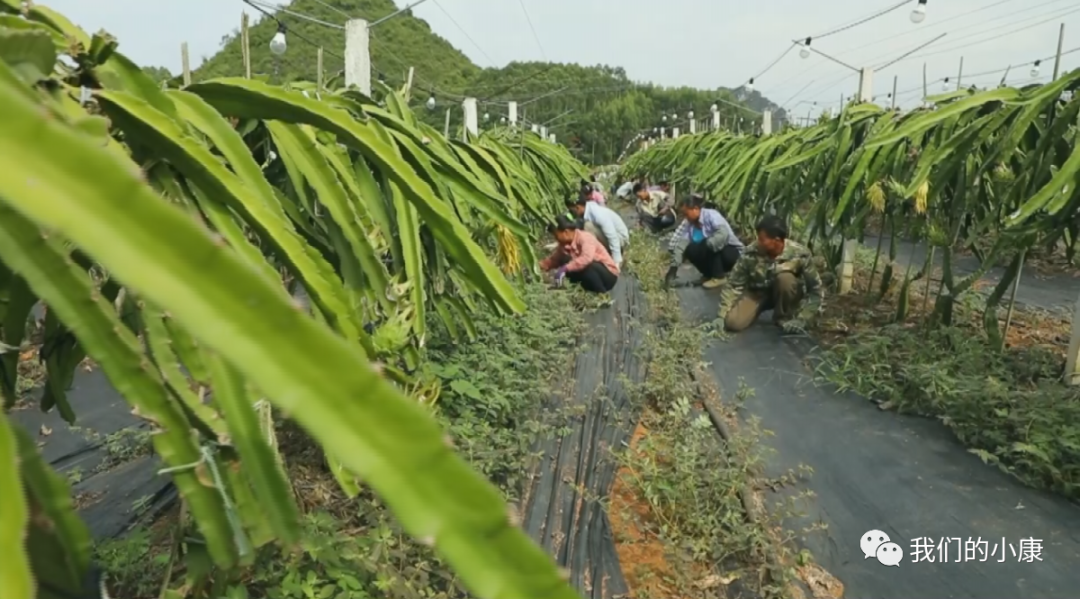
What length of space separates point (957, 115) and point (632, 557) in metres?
2.90

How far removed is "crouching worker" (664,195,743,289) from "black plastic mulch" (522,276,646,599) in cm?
197

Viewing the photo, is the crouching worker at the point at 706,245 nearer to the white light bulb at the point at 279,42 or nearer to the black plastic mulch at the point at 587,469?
the black plastic mulch at the point at 587,469

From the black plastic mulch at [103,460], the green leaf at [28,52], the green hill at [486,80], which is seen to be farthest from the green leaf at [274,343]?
the green hill at [486,80]

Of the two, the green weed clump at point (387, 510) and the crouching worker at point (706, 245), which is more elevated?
the crouching worker at point (706, 245)

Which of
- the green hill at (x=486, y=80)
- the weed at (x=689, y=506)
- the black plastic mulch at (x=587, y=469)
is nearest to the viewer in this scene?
the weed at (x=689, y=506)

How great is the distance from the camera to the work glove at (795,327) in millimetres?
4727

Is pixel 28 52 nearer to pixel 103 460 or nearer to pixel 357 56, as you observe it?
pixel 103 460

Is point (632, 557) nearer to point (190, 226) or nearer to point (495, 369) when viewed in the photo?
point (495, 369)

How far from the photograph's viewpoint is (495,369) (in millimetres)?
3488

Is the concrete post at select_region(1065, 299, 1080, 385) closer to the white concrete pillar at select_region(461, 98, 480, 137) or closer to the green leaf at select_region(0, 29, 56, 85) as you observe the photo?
the green leaf at select_region(0, 29, 56, 85)

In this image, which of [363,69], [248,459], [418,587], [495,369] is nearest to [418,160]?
[248,459]

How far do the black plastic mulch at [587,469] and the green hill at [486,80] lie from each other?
28.1 feet

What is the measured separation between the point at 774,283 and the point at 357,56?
10.1 ft

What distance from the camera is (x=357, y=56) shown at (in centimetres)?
377
